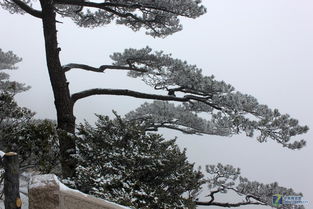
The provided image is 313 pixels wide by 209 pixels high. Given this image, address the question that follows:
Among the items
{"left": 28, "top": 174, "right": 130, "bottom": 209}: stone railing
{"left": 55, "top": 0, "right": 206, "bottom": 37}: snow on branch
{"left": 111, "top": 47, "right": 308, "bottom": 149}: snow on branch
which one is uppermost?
{"left": 55, "top": 0, "right": 206, "bottom": 37}: snow on branch

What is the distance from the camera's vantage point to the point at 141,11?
24.9 feet

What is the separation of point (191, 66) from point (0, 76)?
7633 mm

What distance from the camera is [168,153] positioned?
516 centimetres

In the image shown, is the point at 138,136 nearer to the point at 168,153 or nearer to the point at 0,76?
the point at 168,153

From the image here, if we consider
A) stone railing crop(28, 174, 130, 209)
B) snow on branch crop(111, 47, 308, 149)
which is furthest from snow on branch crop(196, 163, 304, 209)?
stone railing crop(28, 174, 130, 209)

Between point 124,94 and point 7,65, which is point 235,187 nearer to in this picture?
point 124,94

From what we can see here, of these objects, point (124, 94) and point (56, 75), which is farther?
point (124, 94)

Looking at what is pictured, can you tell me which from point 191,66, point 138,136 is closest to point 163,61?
point 191,66

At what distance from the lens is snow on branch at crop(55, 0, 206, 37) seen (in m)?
7.00

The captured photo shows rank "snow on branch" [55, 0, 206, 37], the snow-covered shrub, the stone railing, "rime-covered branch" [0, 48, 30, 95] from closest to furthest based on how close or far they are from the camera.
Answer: the stone railing, the snow-covered shrub, "snow on branch" [55, 0, 206, 37], "rime-covered branch" [0, 48, 30, 95]

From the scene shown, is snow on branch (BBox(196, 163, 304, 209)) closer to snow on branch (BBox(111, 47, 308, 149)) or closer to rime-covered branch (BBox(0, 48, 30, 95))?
snow on branch (BBox(111, 47, 308, 149))

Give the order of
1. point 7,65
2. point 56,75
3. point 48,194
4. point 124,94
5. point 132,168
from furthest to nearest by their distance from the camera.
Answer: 1. point 7,65
2. point 124,94
3. point 56,75
4. point 132,168
5. point 48,194

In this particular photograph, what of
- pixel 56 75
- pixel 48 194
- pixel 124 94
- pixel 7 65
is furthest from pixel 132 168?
pixel 7 65

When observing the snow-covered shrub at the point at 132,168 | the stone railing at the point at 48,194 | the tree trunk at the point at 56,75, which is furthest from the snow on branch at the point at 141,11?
the stone railing at the point at 48,194
